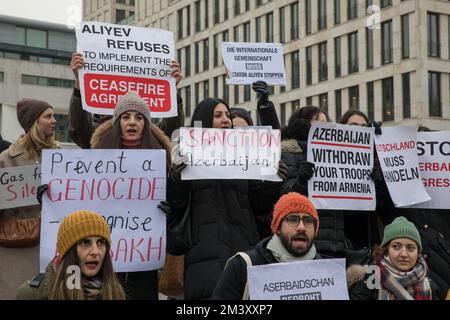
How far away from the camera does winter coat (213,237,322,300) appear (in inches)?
176

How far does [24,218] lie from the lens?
5898 millimetres

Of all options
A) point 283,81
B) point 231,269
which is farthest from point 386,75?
point 231,269

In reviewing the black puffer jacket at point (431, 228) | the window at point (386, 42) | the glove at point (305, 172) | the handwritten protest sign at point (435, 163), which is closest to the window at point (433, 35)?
the window at point (386, 42)

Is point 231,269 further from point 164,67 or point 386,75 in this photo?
point 386,75

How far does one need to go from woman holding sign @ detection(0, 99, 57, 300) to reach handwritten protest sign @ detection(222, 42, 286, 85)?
1642mm

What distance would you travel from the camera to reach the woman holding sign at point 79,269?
13.0ft

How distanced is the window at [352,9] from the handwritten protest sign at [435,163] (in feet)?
134

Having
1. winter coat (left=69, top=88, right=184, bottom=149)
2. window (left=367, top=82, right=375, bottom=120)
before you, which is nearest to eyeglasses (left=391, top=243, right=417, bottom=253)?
winter coat (left=69, top=88, right=184, bottom=149)

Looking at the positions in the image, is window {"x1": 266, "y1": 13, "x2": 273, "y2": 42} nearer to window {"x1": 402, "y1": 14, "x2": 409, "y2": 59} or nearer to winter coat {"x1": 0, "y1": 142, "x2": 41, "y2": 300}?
window {"x1": 402, "y1": 14, "x2": 409, "y2": 59}

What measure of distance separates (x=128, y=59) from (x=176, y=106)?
0.59 metres

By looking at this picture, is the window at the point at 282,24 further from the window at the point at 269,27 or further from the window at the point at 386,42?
the window at the point at 386,42

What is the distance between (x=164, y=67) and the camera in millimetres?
6984

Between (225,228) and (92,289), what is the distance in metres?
1.39
